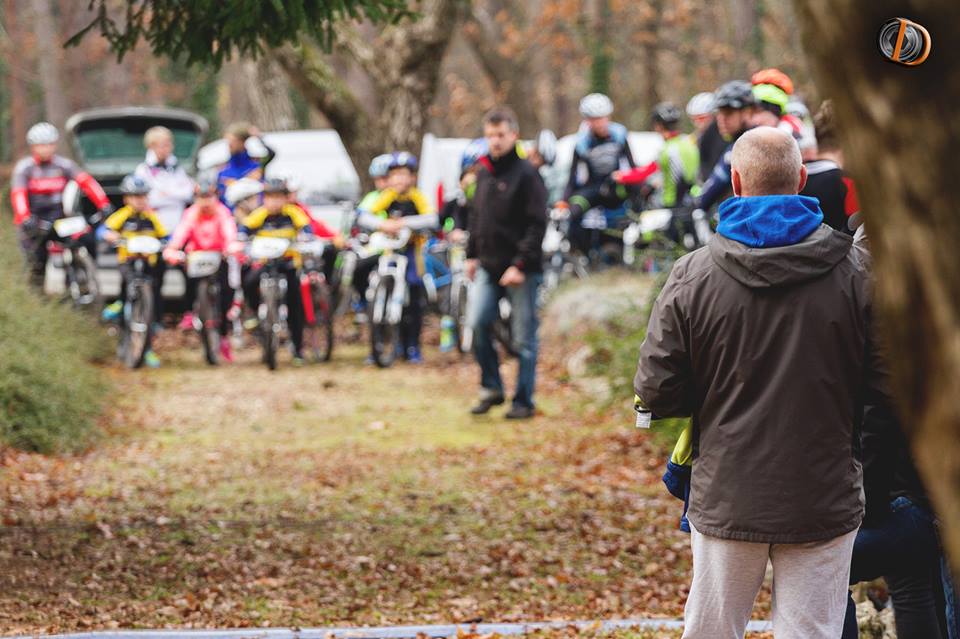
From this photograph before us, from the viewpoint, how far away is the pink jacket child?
15.5 meters

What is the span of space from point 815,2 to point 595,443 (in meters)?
9.07

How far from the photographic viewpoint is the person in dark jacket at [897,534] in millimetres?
4402

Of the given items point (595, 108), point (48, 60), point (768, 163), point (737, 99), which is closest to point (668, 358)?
point (768, 163)

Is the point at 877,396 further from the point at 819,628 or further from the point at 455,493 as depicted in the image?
the point at 455,493

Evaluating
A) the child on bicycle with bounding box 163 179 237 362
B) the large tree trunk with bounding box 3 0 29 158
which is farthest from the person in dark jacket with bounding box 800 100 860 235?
the large tree trunk with bounding box 3 0 29 158

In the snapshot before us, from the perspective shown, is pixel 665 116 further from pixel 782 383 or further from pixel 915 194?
pixel 915 194

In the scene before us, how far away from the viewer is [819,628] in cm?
400

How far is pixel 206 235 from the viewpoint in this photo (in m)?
15.7

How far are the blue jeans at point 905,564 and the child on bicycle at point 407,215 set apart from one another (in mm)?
10923

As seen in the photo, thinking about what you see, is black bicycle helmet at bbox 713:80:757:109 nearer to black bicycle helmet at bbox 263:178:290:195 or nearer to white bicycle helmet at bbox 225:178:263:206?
black bicycle helmet at bbox 263:178:290:195

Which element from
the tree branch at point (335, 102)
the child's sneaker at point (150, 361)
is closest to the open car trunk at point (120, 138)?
the tree branch at point (335, 102)

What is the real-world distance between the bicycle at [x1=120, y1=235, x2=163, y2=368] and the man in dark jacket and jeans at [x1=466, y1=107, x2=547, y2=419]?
5.10 metres

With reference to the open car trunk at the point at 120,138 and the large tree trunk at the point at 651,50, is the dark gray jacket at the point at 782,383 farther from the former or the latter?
the large tree trunk at the point at 651,50

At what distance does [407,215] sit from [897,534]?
11.3 m
